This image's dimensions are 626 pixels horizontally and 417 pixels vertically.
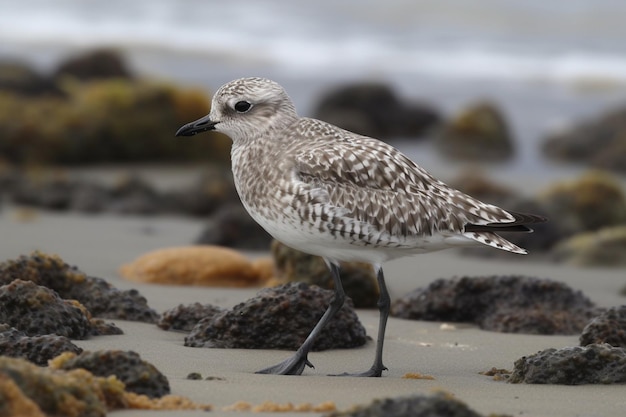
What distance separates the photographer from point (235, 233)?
10289mm

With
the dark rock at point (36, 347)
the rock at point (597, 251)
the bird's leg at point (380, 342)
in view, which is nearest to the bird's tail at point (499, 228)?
the bird's leg at point (380, 342)

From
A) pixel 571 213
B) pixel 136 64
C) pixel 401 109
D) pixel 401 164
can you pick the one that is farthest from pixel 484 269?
pixel 136 64

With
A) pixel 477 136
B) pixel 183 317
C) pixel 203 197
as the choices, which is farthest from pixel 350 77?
pixel 183 317

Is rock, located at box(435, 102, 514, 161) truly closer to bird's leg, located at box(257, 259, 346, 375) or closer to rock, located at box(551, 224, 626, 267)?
rock, located at box(551, 224, 626, 267)

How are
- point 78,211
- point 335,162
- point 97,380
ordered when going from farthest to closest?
point 78,211, point 335,162, point 97,380

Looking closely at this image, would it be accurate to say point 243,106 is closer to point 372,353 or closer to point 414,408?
point 372,353

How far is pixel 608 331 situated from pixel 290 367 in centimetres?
180

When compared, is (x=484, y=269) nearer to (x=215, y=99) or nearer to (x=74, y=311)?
(x=215, y=99)

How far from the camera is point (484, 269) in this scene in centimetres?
978

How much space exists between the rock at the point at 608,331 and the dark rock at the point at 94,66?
15965mm

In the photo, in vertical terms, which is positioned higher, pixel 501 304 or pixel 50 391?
pixel 501 304

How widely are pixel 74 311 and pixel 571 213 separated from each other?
7.51m

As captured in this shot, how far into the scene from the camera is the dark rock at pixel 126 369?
473cm

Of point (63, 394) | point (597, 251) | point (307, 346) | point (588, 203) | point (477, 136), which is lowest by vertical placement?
point (63, 394)
